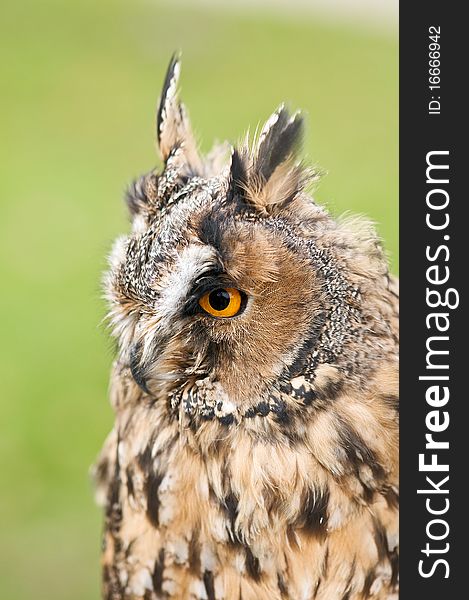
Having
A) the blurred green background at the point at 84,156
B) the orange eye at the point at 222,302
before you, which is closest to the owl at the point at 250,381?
the orange eye at the point at 222,302

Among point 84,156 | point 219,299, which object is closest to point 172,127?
point 219,299

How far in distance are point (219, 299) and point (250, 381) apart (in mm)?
140

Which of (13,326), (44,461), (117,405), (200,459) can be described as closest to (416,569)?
(200,459)

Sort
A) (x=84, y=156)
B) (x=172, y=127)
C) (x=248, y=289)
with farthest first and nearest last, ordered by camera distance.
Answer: (x=84, y=156)
(x=172, y=127)
(x=248, y=289)

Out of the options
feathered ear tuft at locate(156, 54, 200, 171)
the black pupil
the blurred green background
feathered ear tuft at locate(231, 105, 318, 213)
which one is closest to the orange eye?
the black pupil

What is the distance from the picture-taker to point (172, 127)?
54.5 inches

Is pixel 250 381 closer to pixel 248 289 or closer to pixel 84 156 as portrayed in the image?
pixel 248 289

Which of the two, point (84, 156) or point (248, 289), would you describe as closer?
point (248, 289)

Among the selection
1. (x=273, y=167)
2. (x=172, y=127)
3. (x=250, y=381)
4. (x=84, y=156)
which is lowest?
(x=250, y=381)

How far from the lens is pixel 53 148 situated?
14.1 feet

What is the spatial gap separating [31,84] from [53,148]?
19.6 inches

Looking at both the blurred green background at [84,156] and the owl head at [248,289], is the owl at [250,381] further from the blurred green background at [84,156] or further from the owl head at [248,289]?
the blurred green background at [84,156]

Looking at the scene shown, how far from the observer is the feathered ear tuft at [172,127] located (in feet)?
4.49

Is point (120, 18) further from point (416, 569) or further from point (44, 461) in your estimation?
point (416, 569)
